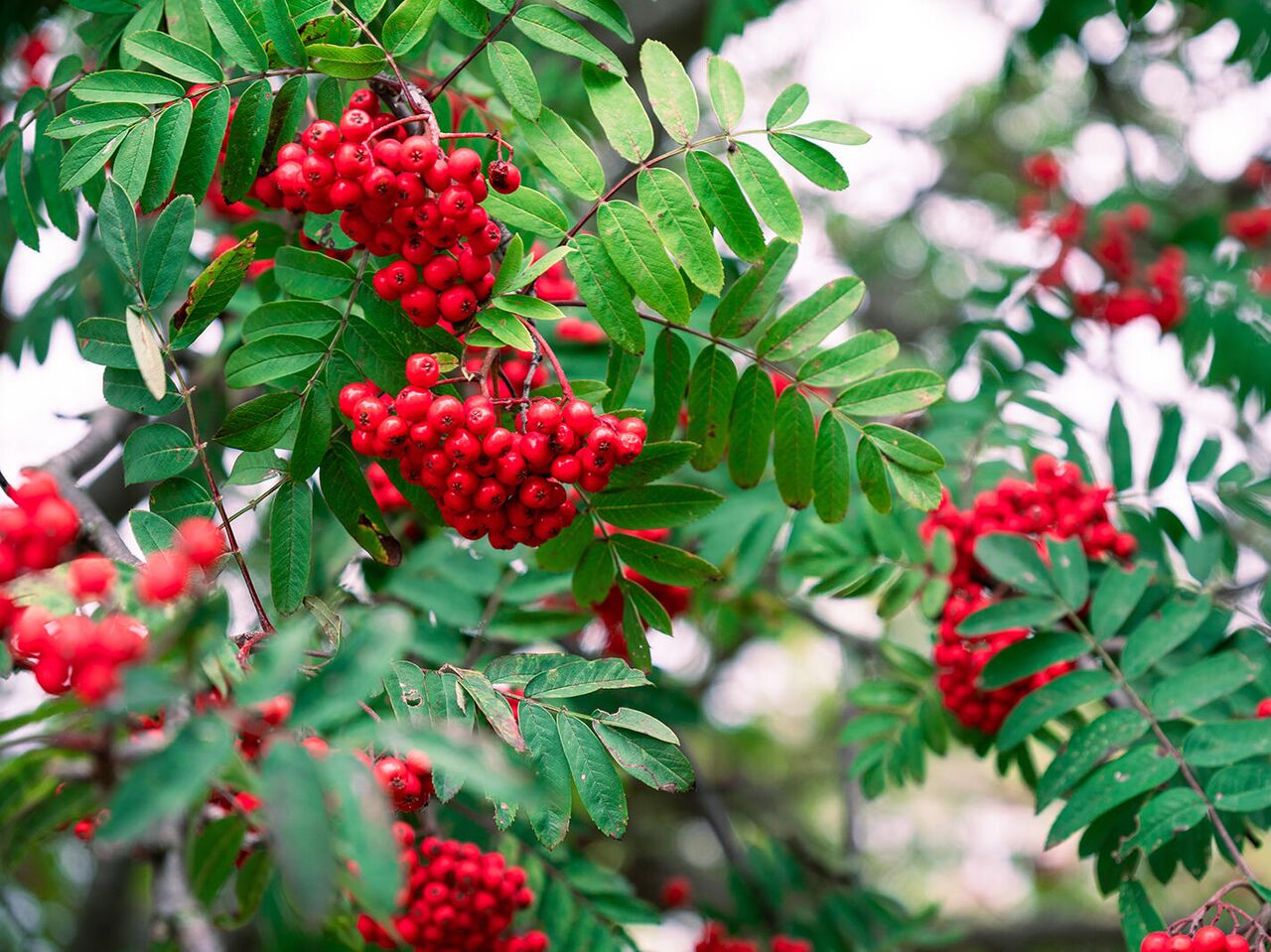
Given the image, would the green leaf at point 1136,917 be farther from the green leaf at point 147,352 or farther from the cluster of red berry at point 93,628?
the green leaf at point 147,352

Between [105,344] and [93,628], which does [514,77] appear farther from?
[93,628]

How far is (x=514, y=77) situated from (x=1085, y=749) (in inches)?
76.8

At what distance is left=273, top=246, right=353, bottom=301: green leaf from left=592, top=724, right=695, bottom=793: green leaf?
40.8 inches

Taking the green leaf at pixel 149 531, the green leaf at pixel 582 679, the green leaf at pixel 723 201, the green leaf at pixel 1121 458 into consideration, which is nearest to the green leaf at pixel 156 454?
the green leaf at pixel 149 531

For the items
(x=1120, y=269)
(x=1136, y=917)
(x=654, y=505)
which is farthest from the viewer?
(x=1120, y=269)

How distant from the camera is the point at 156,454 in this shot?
196 centimetres

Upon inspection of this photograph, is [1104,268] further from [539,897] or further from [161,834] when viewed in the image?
[161,834]

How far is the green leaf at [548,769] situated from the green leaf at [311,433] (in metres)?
0.66

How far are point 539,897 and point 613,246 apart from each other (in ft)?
5.91

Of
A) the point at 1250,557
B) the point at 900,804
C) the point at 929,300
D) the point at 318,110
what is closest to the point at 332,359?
the point at 318,110

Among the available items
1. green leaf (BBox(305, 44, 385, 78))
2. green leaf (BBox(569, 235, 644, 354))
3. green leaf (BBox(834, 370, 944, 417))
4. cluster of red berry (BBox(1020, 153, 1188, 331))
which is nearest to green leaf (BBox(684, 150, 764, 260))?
green leaf (BBox(569, 235, 644, 354))

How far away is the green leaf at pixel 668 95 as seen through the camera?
211 cm

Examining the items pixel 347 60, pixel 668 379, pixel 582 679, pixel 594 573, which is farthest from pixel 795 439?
pixel 347 60

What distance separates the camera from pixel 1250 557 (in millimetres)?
5969
